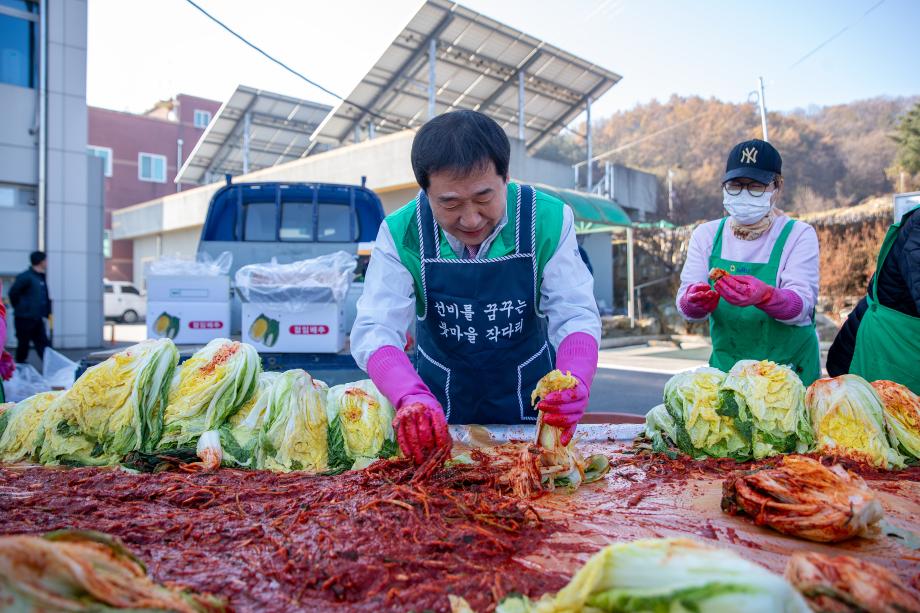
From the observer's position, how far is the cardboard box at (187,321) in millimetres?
4965

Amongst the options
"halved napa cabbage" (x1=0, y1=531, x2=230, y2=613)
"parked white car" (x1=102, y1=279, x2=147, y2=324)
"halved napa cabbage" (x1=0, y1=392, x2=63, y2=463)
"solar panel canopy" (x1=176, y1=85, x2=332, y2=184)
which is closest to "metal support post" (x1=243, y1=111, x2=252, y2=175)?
"solar panel canopy" (x1=176, y1=85, x2=332, y2=184)

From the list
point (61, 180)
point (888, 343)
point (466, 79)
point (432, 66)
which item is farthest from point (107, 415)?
point (466, 79)

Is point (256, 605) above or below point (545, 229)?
below

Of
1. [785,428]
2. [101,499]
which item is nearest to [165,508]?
[101,499]

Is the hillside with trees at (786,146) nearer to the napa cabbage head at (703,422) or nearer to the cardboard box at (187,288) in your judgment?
the cardboard box at (187,288)

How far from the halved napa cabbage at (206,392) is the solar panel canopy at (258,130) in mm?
21152

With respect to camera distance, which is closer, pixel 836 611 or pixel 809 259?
pixel 836 611

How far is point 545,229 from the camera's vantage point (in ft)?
9.03

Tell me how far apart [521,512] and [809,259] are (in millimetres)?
2533

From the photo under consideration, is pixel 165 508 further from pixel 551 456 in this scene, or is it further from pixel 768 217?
pixel 768 217

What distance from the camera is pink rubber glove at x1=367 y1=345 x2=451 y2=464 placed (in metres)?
2.09

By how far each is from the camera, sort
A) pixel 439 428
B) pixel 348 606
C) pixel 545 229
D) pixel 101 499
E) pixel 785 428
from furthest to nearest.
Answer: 1. pixel 545 229
2. pixel 785 428
3. pixel 439 428
4. pixel 101 499
5. pixel 348 606

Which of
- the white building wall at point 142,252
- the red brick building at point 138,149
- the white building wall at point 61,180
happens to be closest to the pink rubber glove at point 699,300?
the white building wall at point 61,180

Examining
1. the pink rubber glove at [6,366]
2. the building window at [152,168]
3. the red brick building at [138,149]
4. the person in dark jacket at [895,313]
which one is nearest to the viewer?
the person in dark jacket at [895,313]
